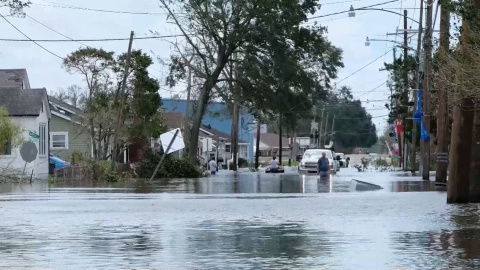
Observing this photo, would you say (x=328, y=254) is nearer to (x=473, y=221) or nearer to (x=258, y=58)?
(x=473, y=221)

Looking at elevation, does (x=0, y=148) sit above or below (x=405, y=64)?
below

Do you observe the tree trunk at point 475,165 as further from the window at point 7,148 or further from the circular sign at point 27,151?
the window at point 7,148

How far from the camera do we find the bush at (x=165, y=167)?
2441 inches

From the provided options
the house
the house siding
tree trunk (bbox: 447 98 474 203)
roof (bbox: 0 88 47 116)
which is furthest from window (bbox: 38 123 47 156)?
tree trunk (bbox: 447 98 474 203)

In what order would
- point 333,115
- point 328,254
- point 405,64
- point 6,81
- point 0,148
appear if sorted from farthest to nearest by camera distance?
point 333,115, point 6,81, point 405,64, point 0,148, point 328,254

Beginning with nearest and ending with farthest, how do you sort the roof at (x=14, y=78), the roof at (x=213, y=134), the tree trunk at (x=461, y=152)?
the tree trunk at (x=461, y=152) < the roof at (x=14, y=78) < the roof at (x=213, y=134)

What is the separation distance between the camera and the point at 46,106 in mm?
65438

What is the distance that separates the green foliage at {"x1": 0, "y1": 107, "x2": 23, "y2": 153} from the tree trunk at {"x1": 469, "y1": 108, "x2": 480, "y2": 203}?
31728mm

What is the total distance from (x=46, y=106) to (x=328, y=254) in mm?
52457

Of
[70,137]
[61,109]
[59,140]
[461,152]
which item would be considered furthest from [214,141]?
[461,152]

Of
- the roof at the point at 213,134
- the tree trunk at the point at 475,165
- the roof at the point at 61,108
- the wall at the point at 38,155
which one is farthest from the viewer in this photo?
the roof at the point at 213,134

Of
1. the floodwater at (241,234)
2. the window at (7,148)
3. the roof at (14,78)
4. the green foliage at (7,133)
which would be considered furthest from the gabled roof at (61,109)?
the floodwater at (241,234)

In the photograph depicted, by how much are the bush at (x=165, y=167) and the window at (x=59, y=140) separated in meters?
17.4

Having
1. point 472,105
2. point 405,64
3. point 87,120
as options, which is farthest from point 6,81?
point 472,105
